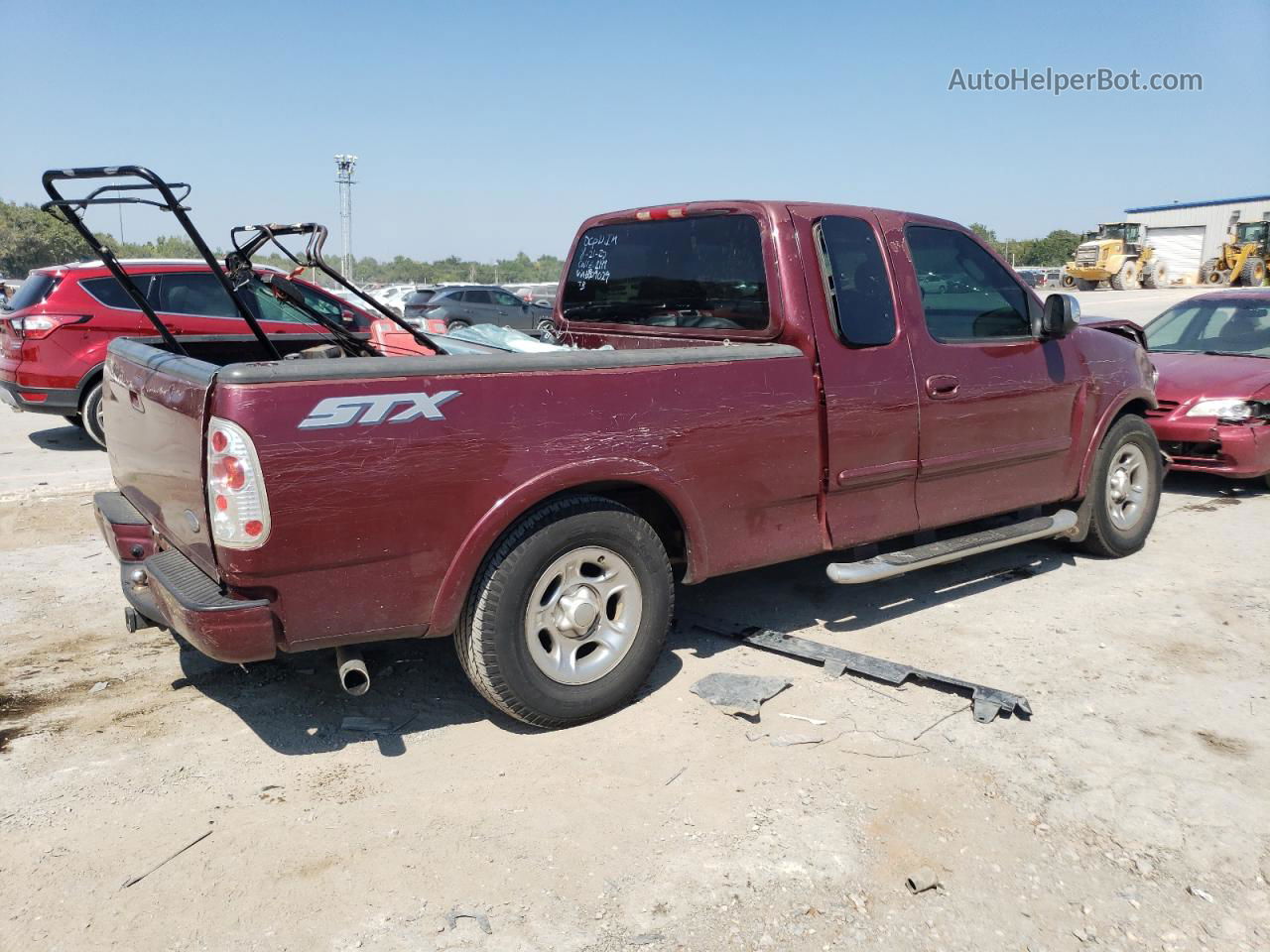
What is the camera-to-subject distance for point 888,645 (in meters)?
4.65

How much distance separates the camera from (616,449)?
3.65m

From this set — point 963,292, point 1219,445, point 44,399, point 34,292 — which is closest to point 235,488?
point 963,292

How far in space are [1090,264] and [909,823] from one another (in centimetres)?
4546

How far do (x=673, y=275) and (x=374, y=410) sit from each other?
2.10m

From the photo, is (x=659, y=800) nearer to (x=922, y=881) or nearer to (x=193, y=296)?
(x=922, y=881)

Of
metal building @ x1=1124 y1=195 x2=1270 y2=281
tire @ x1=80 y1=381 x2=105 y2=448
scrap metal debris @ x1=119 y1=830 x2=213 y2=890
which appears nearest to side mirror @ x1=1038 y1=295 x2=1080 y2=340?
scrap metal debris @ x1=119 y1=830 x2=213 y2=890

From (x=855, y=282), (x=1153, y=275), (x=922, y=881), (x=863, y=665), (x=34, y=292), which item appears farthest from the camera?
(x=1153, y=275)

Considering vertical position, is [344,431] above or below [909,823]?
above

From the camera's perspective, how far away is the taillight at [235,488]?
2982mm

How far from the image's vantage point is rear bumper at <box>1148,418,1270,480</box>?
290 inches

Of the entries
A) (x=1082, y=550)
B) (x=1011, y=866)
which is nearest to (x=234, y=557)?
(x=1011, y=866)

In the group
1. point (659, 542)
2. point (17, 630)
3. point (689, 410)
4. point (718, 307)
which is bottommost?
point (17, 630)

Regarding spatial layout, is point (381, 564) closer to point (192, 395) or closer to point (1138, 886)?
point (192, 395)

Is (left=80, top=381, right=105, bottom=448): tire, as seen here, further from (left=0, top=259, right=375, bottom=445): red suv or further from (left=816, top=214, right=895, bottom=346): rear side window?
(left=816, top=214, right=895, bottom=346): rear side window
